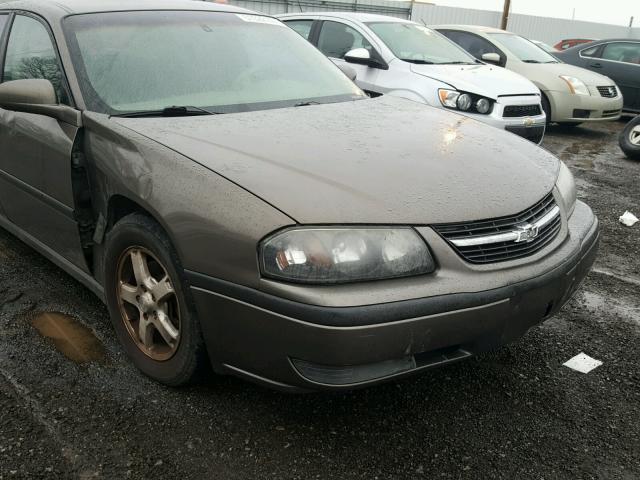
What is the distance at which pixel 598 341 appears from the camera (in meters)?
2.96

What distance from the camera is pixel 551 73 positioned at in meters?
9.05

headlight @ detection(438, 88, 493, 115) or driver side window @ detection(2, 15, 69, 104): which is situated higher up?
driver side window @ detection(2, 15, 69, 104)

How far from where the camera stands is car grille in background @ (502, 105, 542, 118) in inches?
266

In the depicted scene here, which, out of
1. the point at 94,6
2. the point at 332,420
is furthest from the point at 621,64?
the point at 332,420

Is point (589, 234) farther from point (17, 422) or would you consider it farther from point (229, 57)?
point (17, 422)

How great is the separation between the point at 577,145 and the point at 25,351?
307 inches

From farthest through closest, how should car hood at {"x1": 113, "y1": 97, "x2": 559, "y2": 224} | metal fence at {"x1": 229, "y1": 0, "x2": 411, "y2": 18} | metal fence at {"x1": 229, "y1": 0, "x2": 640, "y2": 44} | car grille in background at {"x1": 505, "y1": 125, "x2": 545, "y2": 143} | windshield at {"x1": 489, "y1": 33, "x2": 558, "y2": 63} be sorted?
1. metal fence at {"x1": 229, "y1": 0, "x2": 640, "y2": 44}
2. metal fence at {"x1": 229, "y1": 0, "x2": 411, "y2": 18}
3. windshield at {"x1": 489, "y1": 33, "x2": 558, "y2": 63}
4. car grille in background at {"x1": 505, "y1": 125, "x2": 545, "y2": 143}
5. car hood at {"x1": 113, "y1": 97, "x2": 559, "y2": 224}

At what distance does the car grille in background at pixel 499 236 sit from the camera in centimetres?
204

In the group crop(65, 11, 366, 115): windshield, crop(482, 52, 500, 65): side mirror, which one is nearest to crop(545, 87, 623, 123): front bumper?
crop(482, 52, 500, 65): side mirror

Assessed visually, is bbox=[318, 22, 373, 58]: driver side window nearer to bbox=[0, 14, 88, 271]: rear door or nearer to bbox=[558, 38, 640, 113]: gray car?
bbox=[0, 14, 88, 271]: rear door

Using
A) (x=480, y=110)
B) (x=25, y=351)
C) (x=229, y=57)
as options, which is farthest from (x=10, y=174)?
(x=480, y=110)

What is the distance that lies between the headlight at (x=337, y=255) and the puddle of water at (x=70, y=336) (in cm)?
124

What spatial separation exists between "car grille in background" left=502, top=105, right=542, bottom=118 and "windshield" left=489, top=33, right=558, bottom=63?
9.17 feet

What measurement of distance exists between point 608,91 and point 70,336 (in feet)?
29.1
